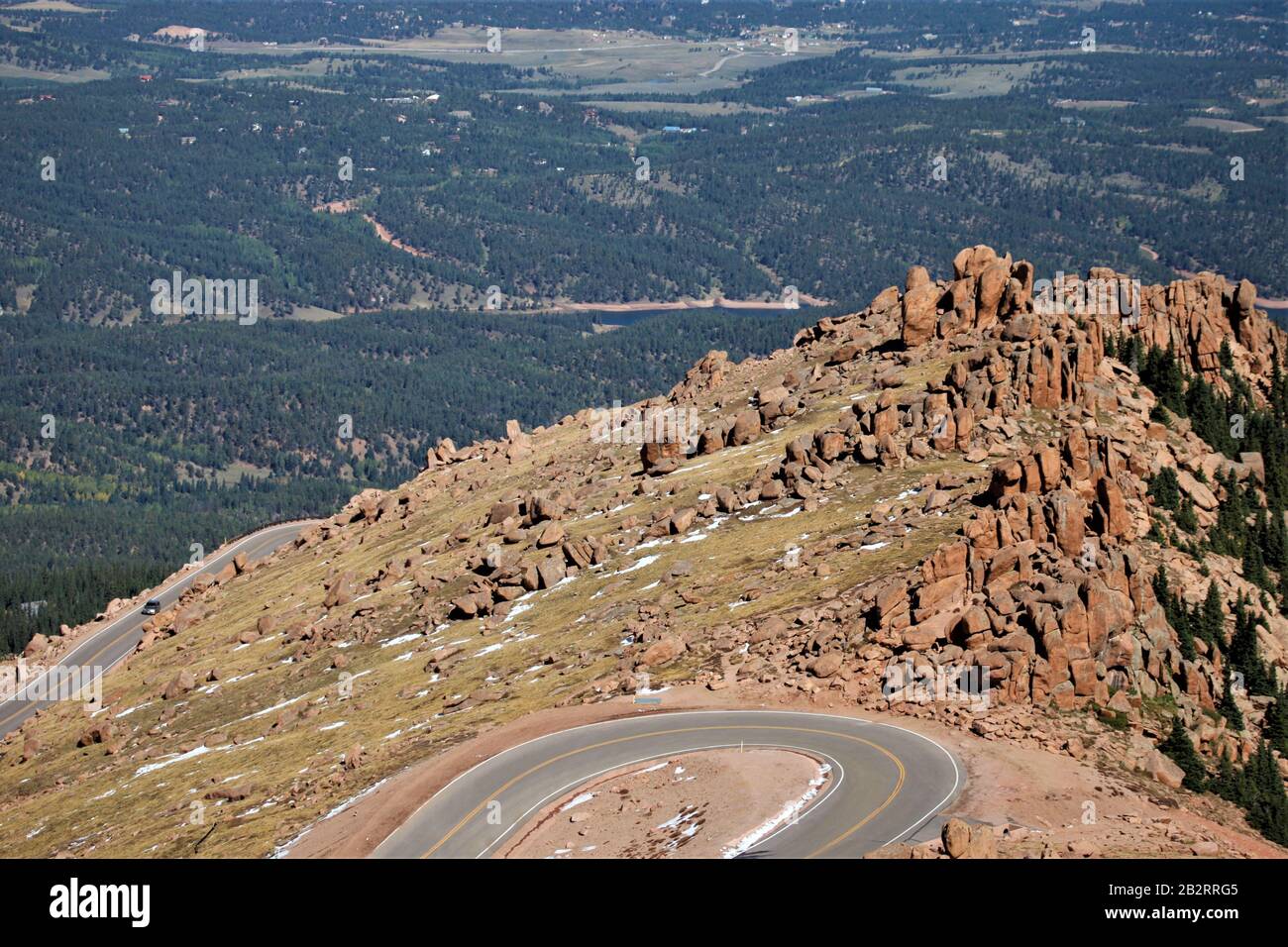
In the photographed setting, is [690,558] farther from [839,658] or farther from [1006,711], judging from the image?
[1006,711]

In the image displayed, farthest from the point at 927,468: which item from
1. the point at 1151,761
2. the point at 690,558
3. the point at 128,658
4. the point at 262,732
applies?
the point at 128,658

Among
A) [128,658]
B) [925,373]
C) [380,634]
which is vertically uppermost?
[925,373]

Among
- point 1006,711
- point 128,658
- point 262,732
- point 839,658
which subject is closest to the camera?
point 1006,711

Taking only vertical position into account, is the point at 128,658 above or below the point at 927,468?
below

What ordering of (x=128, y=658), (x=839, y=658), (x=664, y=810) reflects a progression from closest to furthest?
(x=664, y=810) < (x=839, y=658) < (x=128, y=658)
